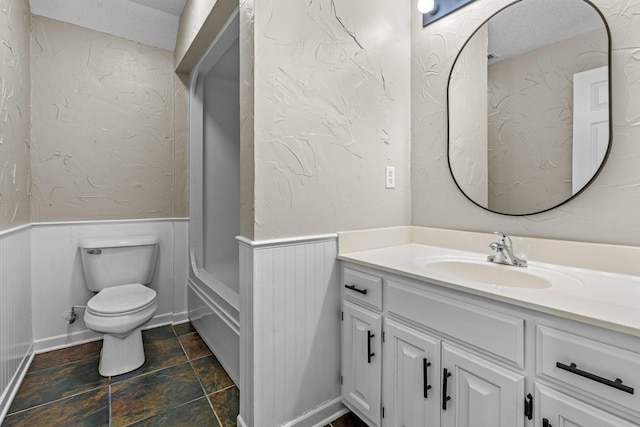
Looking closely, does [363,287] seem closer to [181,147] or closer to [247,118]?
[247,118]

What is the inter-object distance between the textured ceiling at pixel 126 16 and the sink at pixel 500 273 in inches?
99.2

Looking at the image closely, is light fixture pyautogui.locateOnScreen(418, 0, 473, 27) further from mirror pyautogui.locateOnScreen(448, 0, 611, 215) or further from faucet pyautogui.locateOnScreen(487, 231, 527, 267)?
faucet pyautogui.locateOnScreen(487, 231, 527, 267)

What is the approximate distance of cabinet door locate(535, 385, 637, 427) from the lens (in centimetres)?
69

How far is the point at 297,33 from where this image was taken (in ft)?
4.27

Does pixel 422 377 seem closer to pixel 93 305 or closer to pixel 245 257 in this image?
pixel 245 257

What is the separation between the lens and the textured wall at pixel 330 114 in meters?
1.24

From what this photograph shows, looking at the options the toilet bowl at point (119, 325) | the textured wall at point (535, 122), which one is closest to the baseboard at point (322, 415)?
the toilet bowl at point (119, 325)

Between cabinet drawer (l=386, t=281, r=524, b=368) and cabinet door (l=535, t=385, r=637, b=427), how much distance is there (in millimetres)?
83

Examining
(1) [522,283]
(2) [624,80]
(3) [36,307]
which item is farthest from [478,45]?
(3) [36,307]

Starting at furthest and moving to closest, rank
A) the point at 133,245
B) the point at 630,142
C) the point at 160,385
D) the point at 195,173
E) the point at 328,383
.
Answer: the point at 195,173, the point at 133,245, the point at 160,385, the point at 328,383, the point at 630,142

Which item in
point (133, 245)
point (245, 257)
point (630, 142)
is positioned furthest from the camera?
point (133, 245)

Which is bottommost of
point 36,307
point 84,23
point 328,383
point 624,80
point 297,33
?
point 328,383

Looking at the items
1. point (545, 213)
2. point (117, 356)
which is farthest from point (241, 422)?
point (545, 213)

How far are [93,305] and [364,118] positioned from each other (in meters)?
1.84
